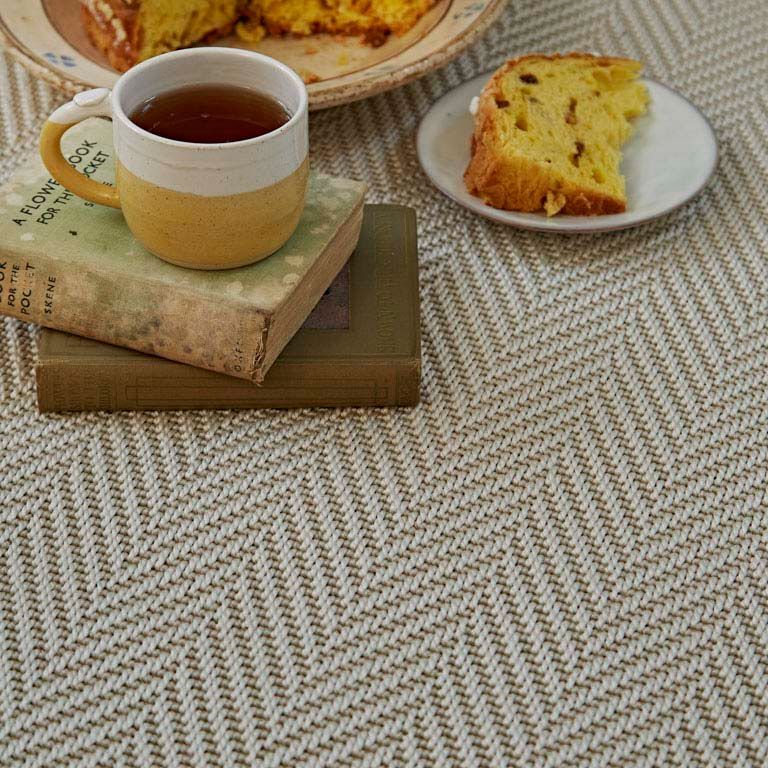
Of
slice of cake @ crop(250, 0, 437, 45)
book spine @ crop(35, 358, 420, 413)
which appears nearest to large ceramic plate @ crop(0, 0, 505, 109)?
slice of cake @ crop(250, 0, 437, 45)

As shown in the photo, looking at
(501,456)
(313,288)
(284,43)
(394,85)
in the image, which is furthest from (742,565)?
(284,43)

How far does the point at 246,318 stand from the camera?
64cm

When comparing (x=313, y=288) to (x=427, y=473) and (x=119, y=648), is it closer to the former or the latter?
(x=427, y=473)

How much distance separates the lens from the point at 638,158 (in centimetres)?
87

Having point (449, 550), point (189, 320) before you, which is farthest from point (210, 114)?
point (449, 550)

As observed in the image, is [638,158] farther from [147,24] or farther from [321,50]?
[147,24]

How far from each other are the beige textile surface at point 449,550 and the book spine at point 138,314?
2.1 inches

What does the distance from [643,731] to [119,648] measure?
0.28m

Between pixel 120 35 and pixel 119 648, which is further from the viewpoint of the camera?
pixel 120 35

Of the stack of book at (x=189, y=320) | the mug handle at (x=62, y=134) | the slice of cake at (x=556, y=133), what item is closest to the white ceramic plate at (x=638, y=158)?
the slice of cake at (x=556, y=133)

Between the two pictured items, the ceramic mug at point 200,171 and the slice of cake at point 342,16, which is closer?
the ceramic mug at point 200,171

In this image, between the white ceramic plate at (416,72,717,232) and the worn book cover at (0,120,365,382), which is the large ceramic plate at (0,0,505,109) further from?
the worn book cover at (0,120,365,382)

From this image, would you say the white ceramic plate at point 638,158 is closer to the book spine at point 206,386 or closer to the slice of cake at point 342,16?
the slice of cake at point 342,16

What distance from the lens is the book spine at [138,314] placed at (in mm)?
643
